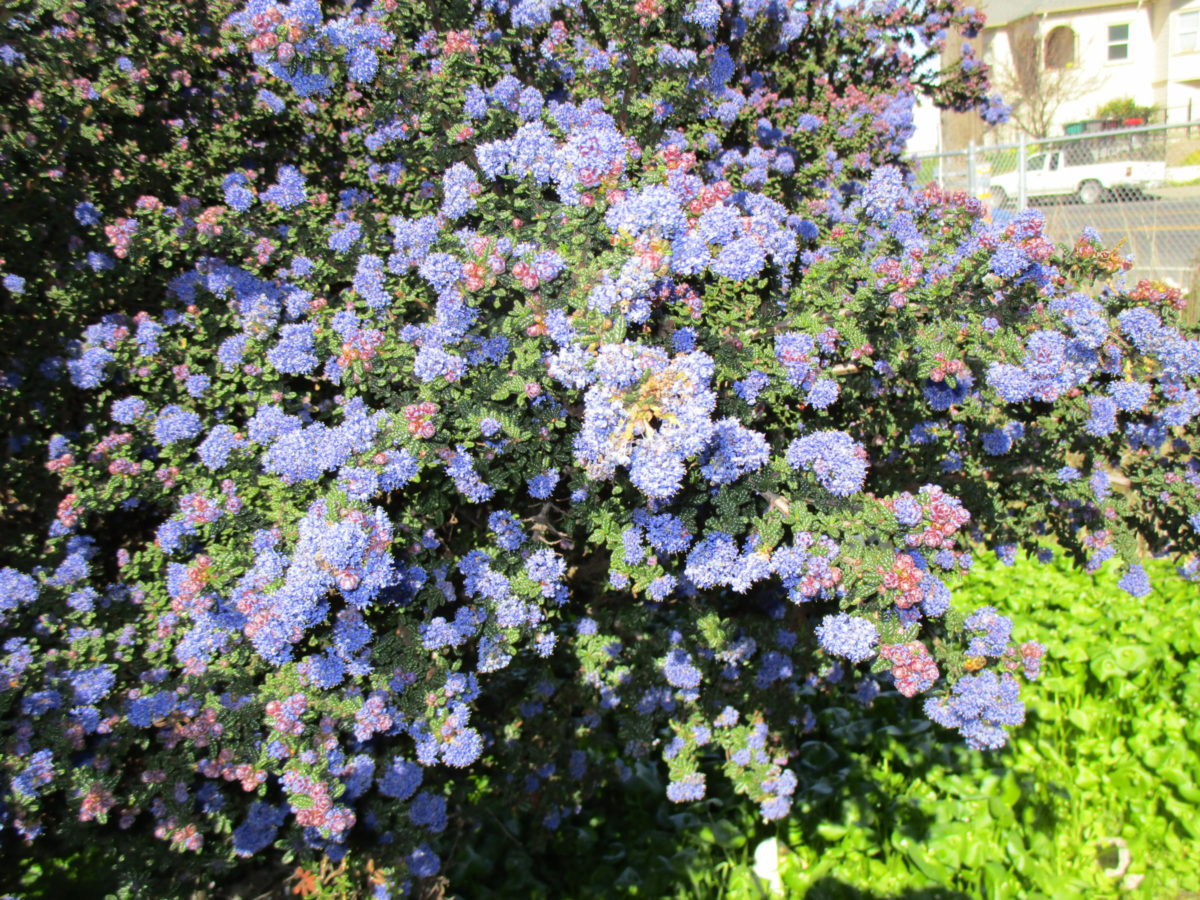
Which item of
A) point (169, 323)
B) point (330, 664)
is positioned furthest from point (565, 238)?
point (169, 323)

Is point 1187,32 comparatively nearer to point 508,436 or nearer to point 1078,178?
point 1078,178

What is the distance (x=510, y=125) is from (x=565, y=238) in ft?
2.46

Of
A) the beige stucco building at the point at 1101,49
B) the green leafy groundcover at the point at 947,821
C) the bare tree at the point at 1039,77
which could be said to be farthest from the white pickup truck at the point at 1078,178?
the beige stucco building at the point at 1101,49

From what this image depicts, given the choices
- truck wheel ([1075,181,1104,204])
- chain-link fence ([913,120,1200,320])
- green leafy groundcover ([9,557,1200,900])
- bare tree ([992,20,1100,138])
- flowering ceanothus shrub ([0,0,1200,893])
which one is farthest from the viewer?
bare tree ([992,20,1100,138])

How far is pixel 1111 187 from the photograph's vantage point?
487 inches

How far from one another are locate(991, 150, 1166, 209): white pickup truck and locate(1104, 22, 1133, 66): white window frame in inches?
749

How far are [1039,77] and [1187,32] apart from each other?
634cm

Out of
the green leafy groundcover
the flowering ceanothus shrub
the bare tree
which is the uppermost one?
the bare tree

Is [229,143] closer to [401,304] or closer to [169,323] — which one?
[169,323]

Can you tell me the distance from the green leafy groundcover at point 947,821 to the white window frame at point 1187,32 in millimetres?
33913

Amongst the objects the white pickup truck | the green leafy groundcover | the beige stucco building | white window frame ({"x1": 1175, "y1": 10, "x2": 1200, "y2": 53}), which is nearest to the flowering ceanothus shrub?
the green leafy groundcover

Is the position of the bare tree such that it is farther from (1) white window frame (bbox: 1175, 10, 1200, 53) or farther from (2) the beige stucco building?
(1) white window frame (bbox: 1175, 10, 1200, 53)

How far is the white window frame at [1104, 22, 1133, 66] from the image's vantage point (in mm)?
30422

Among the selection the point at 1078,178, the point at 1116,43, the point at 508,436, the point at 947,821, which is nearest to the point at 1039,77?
the point at 1116,43
